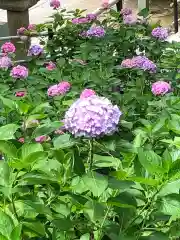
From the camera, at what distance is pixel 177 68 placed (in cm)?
313

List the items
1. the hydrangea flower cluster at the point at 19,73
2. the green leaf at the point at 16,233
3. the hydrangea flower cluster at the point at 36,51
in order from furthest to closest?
the hydrangea flower cluster at the point at 36,51
the hydrangea flower cluster at the point at 19,73
the green leaf at the point at 16,233

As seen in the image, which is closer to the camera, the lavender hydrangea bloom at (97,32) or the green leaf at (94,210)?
Answer: the green leaf at (94,210)

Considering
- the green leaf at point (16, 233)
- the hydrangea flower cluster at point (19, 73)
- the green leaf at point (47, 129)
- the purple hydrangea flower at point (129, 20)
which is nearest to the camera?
the green leaf at point (16, 233)

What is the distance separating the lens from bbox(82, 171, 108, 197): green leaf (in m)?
1.33

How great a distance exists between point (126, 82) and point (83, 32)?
0.69 m

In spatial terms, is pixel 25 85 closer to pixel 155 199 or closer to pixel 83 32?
pixel 83 32

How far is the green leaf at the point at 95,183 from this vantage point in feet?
4.37

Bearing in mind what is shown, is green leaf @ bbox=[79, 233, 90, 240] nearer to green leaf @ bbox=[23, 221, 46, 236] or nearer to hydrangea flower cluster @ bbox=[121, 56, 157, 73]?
green leaf @ bbox=[23, 221, 46, 236]

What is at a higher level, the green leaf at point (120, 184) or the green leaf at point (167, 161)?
the green leaf at point (167, 161)

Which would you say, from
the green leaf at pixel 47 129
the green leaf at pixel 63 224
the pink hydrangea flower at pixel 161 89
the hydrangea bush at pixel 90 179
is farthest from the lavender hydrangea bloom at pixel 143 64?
the green leaf at pixel 63 224

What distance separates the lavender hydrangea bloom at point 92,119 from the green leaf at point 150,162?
4.0 inches

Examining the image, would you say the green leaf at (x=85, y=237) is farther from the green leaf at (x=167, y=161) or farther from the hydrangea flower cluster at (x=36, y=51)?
the hydrangea flower cluster at (x=36, y=51)

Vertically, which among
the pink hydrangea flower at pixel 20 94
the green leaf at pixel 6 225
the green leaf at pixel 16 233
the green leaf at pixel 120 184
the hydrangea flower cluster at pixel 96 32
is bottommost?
the pink hydrangea flower at pixel 20 94

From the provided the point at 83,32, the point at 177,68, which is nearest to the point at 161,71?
the point at 177,68
